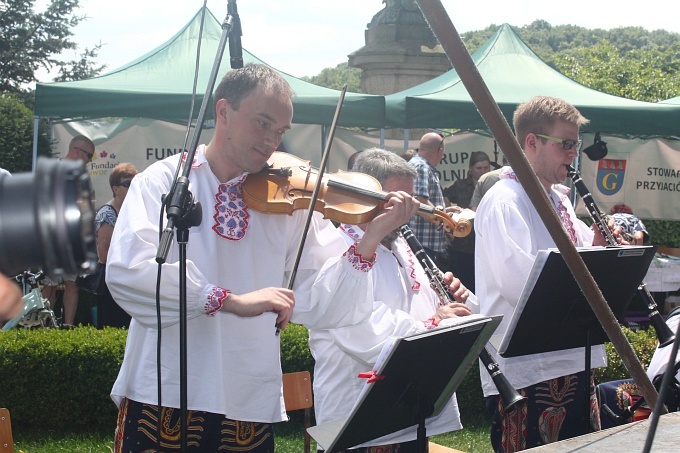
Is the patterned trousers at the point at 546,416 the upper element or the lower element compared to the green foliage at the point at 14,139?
lower

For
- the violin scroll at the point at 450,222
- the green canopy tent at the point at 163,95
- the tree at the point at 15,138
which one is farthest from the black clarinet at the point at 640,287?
the tree at the point at 15,138

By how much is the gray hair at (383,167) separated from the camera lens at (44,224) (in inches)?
99.6

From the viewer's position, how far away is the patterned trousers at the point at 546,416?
3.40 m

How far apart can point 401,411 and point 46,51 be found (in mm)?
23872

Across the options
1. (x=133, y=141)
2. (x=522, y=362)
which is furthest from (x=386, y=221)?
(x=133, y=141)

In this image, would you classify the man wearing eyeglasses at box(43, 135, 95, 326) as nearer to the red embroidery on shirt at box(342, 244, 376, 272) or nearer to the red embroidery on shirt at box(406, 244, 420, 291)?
the red embroidery on shirt at box(406, 244, 420, 291)

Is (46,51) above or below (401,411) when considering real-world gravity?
above

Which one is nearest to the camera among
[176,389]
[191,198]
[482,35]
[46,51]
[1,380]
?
[191,198]

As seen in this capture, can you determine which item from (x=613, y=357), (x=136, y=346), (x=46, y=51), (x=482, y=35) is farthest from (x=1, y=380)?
(x=482, y=35)

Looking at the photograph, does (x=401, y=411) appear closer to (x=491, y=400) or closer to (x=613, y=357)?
(x=491, y=400)

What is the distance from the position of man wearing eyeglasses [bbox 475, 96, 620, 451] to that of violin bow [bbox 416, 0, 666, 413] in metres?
1.42

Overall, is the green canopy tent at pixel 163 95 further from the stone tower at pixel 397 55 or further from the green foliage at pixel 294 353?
the stone tower at pixel 397 55

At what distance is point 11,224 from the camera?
1003 millimetres

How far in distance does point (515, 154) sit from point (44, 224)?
932mm
